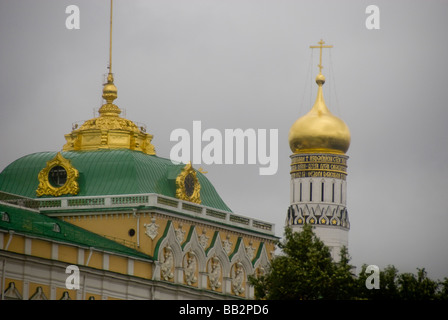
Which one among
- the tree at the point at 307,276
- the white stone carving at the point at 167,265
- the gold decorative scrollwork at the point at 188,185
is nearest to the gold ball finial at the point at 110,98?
the gold decorative scrollwork at the point at 188,185

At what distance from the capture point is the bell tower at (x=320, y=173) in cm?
17475

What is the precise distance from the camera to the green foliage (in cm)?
9938

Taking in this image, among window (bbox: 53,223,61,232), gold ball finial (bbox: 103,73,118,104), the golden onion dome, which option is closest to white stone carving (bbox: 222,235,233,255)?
gold ball finial (bbox: 103,73,118,104)

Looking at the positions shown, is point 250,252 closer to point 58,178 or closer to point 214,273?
point 214,273

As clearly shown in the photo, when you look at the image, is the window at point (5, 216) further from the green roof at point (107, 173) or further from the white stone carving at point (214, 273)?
the white stone carving at point (214, 273)

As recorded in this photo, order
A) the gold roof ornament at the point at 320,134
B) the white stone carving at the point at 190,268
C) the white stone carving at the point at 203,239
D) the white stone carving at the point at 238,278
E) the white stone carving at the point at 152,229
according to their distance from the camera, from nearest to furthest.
Result: the white stone carving at the point at 152,229 → the white stone carving at the point at 190,268 → the white stone carving at the point at 203,239 → the white stone carving at the point at 238,278 → the gold roof ornament at the point at 320,134

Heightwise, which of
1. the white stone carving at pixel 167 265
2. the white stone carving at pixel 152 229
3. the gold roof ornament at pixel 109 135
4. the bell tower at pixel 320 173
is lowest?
the white stone carving at pixel 167 265

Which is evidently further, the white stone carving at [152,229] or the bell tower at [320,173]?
the bell tower at [320,173]

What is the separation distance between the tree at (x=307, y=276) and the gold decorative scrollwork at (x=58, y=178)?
1555cm

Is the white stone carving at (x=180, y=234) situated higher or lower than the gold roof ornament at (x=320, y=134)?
lower

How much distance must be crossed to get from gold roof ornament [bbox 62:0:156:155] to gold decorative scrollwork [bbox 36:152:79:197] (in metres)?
3.46
